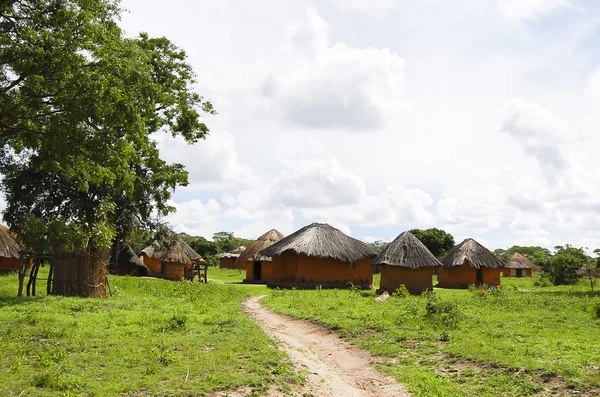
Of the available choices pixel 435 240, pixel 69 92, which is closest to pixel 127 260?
pixel 69 92

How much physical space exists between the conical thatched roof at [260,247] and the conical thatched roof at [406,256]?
981 centimetres

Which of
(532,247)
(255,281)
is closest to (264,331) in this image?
(255,281)

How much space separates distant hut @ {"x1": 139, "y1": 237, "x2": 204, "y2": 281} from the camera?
39375 mm

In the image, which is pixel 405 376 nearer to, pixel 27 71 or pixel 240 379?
pixel 240 379

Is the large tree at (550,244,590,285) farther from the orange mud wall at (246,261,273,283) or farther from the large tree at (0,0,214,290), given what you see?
the large tree at (0,0,214,290)

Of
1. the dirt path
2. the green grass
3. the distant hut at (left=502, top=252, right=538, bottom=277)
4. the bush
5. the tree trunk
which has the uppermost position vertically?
the distant hut at (left=502, top=252, right=538, bottom=277)

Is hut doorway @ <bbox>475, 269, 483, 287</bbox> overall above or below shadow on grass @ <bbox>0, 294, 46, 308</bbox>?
above

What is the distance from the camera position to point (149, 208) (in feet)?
88.8

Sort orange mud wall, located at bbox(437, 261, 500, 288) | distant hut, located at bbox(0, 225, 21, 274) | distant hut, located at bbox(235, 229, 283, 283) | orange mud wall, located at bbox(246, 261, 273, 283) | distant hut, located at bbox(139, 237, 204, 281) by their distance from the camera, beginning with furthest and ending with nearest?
distant hut, located at bbox(139, 237, 204, 281) → orange mud wall, located at bbox(437, 261, 500, 288) → distant hut, located at bbox(235, 229, 283, 283) → orange mud wall, located at bbox(246, 261, 273, 283) → distant hut, located at bbox(0, 225, 21, 274)

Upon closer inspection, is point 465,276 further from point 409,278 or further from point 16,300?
point 16,300

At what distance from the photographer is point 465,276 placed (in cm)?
3762

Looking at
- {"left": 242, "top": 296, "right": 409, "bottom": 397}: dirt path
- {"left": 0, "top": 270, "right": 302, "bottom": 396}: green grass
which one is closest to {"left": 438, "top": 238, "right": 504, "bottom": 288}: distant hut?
{"left": 242, "top": 296, "right": 409, "bottom": 397}: dirt path

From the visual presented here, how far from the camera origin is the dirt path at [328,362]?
29.1 ft

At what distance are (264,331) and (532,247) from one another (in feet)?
363
